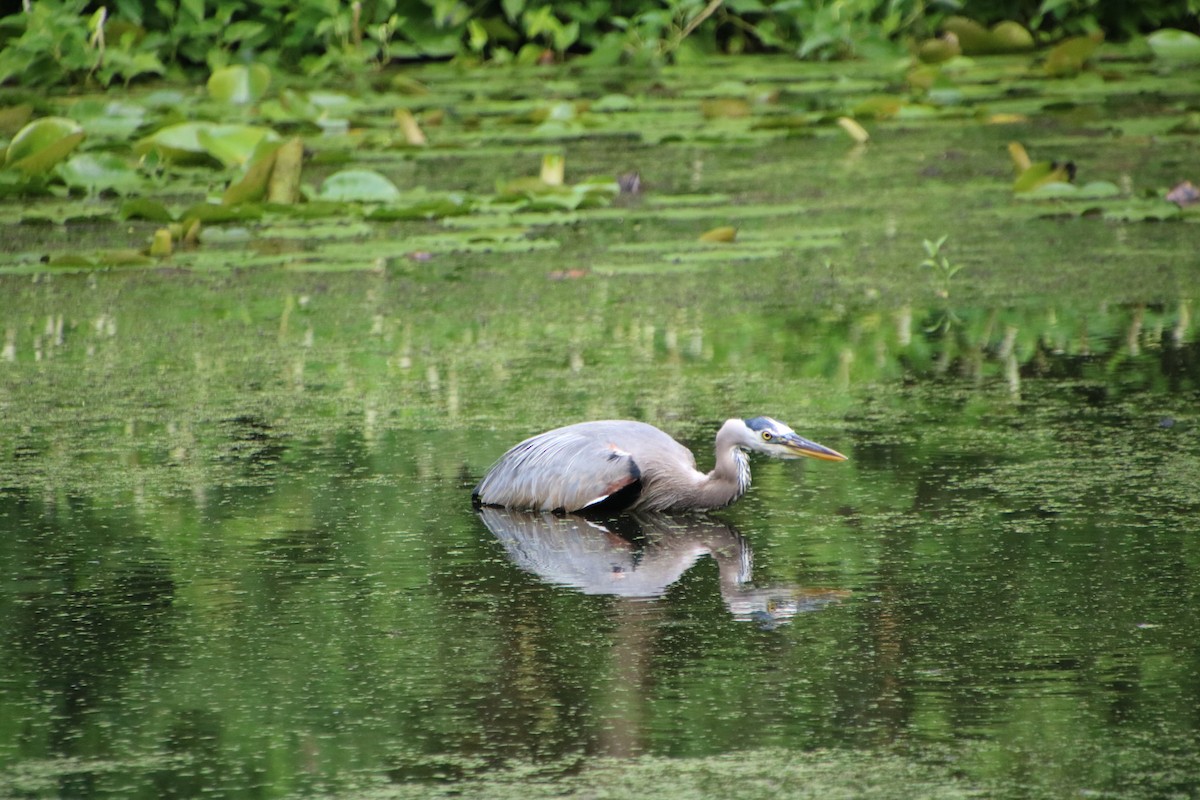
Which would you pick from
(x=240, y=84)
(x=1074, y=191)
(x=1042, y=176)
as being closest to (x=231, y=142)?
(x=240, y=84)

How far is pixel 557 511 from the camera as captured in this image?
4.29 meters

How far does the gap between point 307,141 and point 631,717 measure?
751 cm

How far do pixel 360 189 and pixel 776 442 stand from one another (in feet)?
13.7

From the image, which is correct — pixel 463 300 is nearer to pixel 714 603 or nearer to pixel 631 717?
pixel 714 603

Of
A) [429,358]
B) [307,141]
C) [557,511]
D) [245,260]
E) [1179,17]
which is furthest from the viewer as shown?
[1179,17]

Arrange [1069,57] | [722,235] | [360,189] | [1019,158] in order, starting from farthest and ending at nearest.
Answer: [1069,57] → [1019,158] → [360,189] → [722,235]

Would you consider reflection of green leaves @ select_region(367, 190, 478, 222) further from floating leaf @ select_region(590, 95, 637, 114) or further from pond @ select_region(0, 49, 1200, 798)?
floating leaf @ select_region(590, 95, 637, 114)

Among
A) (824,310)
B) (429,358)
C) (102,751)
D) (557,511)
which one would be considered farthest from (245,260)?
(102,751)

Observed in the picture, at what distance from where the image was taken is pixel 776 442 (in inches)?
164

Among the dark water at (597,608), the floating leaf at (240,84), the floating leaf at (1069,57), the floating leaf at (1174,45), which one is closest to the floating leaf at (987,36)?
the floating leaf at (1174,45)

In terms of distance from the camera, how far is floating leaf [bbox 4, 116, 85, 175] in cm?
845

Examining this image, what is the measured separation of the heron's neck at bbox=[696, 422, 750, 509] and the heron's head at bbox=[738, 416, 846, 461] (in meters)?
0.03

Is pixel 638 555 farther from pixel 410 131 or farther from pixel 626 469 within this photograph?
pixel 410 131

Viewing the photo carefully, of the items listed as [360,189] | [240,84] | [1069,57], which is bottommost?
[240,84]
